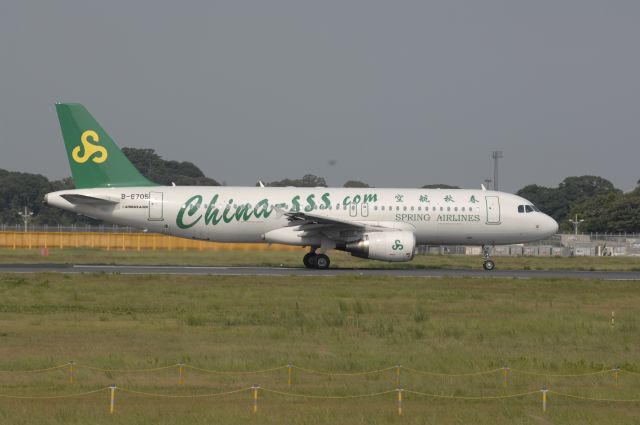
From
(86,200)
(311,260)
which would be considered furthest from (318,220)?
(86,200)

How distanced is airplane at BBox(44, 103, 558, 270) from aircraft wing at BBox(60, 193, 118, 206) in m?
0.04

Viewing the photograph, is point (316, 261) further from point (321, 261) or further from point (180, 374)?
point (180, 374)

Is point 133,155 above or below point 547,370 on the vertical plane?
above

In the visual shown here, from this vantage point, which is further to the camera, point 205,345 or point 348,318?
point 348,318

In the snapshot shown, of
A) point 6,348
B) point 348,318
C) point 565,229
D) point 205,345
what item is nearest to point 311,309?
point 348,318

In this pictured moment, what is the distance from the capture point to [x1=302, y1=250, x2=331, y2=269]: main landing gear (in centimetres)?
4178

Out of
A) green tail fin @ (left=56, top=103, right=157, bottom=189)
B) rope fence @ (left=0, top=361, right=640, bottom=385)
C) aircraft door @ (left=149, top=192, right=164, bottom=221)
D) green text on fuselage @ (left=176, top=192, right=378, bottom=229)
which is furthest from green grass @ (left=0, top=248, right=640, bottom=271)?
rope fence @ (left=0, top=361, right=640, bottom=385)

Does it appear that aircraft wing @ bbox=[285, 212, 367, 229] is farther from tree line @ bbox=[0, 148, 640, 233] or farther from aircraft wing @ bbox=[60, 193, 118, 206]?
tree line @ bbox=[0, 148, 640, 233]

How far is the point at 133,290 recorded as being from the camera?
3067cm

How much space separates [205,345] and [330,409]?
21.7 ft

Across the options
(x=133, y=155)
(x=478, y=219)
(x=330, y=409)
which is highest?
(x=133, y=155)

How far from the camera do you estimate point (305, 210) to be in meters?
41.7

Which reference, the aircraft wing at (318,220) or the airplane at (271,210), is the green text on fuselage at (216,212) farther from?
the aircraft wing at (318,220)

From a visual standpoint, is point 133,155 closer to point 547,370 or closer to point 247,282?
point 247,282
